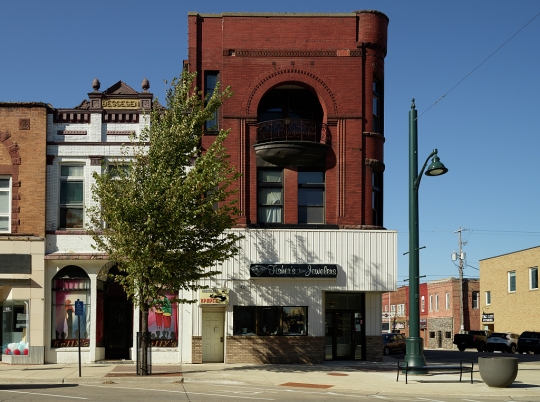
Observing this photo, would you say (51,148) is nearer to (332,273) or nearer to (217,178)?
(217,178)

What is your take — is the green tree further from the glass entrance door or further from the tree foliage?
the glass entrance door

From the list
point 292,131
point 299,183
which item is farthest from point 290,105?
point 299,183

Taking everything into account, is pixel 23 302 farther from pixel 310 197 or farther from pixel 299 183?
pixel 310 197

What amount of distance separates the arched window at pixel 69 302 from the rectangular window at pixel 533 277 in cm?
3767

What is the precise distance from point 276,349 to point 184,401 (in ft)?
41.0

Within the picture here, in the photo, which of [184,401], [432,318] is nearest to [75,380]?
[184,401]

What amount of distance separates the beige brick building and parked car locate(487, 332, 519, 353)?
4579mm

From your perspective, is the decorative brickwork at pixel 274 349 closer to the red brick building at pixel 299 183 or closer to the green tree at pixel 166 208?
the red brick building at pixel 299 183

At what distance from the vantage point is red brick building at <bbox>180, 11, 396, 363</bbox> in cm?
3083

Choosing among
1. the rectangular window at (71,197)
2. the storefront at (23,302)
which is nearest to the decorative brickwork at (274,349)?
the storefront at (23,302)

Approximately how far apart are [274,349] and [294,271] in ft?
10.7

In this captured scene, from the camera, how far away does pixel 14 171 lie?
30.3 metres

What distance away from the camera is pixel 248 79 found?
32.4 metres

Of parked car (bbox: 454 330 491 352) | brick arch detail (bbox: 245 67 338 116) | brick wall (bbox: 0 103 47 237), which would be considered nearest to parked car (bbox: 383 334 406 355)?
parked car (bbox: 454 330 491 352)
